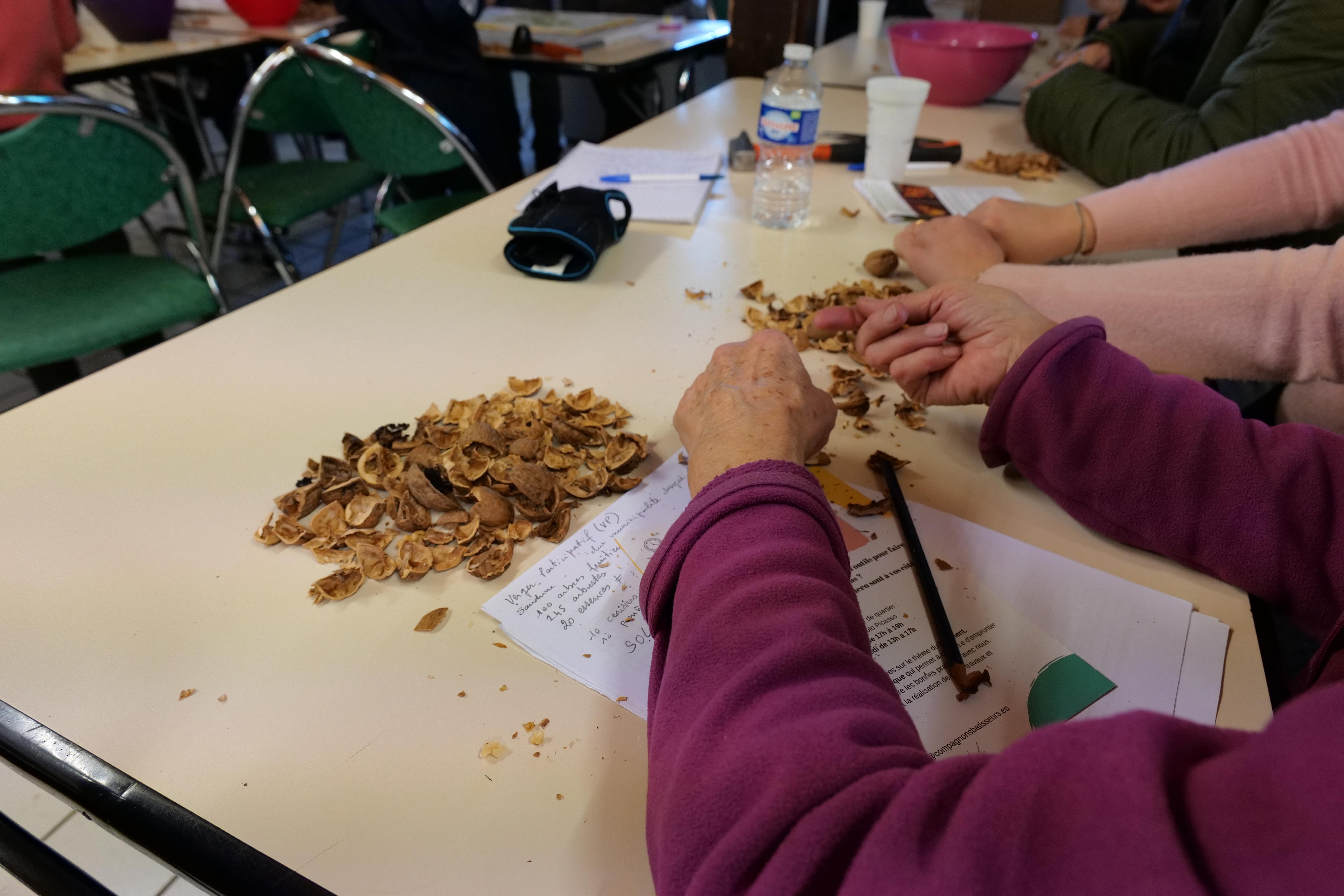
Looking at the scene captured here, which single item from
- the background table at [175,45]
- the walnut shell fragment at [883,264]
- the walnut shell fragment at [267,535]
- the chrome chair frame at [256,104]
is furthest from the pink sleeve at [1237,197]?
the background table at [175,45]

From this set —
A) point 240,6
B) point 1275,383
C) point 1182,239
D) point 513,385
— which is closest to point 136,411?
point 513,385

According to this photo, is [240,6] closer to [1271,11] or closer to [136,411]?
[136,411]

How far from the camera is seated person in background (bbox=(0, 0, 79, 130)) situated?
1.59 metres

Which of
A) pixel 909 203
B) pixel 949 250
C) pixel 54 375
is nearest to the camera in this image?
pixel 949 250

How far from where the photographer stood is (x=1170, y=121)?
122 cm

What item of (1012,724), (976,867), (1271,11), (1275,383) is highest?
(1271,11)

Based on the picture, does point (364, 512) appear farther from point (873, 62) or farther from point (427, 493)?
point (873, 62)

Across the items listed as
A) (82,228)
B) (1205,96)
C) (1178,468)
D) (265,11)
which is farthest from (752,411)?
(265,11)

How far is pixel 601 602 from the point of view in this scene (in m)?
0.58

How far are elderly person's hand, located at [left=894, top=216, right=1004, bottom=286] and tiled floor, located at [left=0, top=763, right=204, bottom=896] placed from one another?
3.81 feet

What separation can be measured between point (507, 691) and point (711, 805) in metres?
0.20

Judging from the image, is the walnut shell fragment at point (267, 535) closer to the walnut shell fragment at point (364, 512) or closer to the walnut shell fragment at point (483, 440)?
the walnut shell fragment at point (364, 512)

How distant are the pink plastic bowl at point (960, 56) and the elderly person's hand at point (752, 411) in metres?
1.36

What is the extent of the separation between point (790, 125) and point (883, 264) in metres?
0.28
